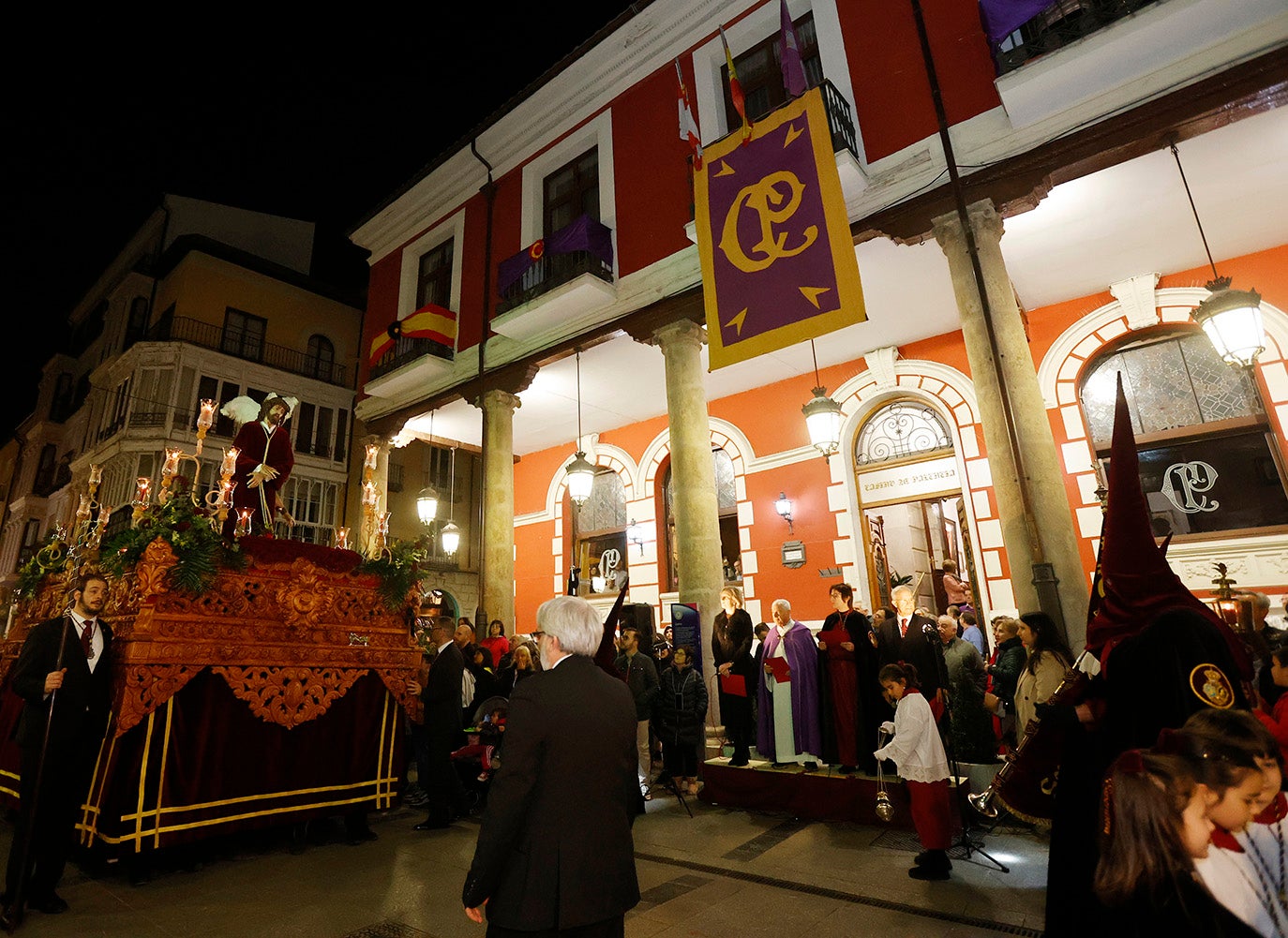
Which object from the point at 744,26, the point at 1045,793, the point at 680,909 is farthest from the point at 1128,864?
the point at 744,26

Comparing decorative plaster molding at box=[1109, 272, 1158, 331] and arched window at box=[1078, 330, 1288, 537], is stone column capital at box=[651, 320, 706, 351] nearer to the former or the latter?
arched window at box=[1078, 330, 1288, 537]

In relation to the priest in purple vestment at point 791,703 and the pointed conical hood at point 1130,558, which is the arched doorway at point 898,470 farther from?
the pointed conical hood at point 1130,558

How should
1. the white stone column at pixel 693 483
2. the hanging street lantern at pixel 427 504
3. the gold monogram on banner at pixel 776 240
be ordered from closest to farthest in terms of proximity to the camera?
the gold monogram on banner at pixel 776 240, the white stone column at pixel 693 483, the hanging street lantern at pixel 427 504

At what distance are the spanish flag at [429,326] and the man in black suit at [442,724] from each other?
718cm

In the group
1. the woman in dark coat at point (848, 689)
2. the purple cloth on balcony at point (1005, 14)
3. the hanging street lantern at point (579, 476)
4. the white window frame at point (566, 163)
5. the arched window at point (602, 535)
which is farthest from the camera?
the arched window at point (602, 535)

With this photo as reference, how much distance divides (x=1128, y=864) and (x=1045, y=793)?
1441 millimetres

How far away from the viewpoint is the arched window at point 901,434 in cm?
1087

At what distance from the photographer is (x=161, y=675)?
14.7ft

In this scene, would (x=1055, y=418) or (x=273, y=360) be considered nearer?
(x=1055, y=418)

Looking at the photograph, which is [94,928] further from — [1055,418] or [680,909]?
[1055,418]

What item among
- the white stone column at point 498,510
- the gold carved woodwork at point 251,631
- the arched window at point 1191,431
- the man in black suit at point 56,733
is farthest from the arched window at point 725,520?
the man in black suit at point 56,733

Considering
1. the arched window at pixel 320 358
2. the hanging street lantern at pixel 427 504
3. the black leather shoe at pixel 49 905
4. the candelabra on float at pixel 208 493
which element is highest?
the arched window at pixel 320 358

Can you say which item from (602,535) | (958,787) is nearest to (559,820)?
(958,787)

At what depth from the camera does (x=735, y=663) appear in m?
7.72
